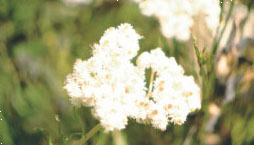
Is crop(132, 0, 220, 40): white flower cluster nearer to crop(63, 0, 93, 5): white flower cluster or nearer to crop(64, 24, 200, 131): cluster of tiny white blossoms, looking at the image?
crop(63, 0, 93, 5): white flower cluster

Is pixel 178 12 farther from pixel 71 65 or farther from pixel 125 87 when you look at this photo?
pixel 125 87

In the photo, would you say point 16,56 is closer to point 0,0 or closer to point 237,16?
point 0,0

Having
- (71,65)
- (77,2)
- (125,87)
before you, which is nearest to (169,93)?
(125,87)

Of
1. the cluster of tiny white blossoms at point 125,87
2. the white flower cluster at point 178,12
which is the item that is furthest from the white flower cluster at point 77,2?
the cluster of tiny white blossoms at point 125,87

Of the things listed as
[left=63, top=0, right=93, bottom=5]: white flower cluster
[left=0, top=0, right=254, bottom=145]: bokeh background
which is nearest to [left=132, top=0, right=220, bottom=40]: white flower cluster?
[left=0, top=0, right=254, bottom=145]: bokeh background

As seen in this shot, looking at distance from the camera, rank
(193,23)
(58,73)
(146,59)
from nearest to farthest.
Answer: (146,59), (58,73), (193,23)

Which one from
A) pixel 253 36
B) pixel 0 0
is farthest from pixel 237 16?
pixel 0 0

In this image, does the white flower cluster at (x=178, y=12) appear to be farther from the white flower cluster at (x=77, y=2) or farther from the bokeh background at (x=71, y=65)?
the white flower cluster at (x=77, y=2)
